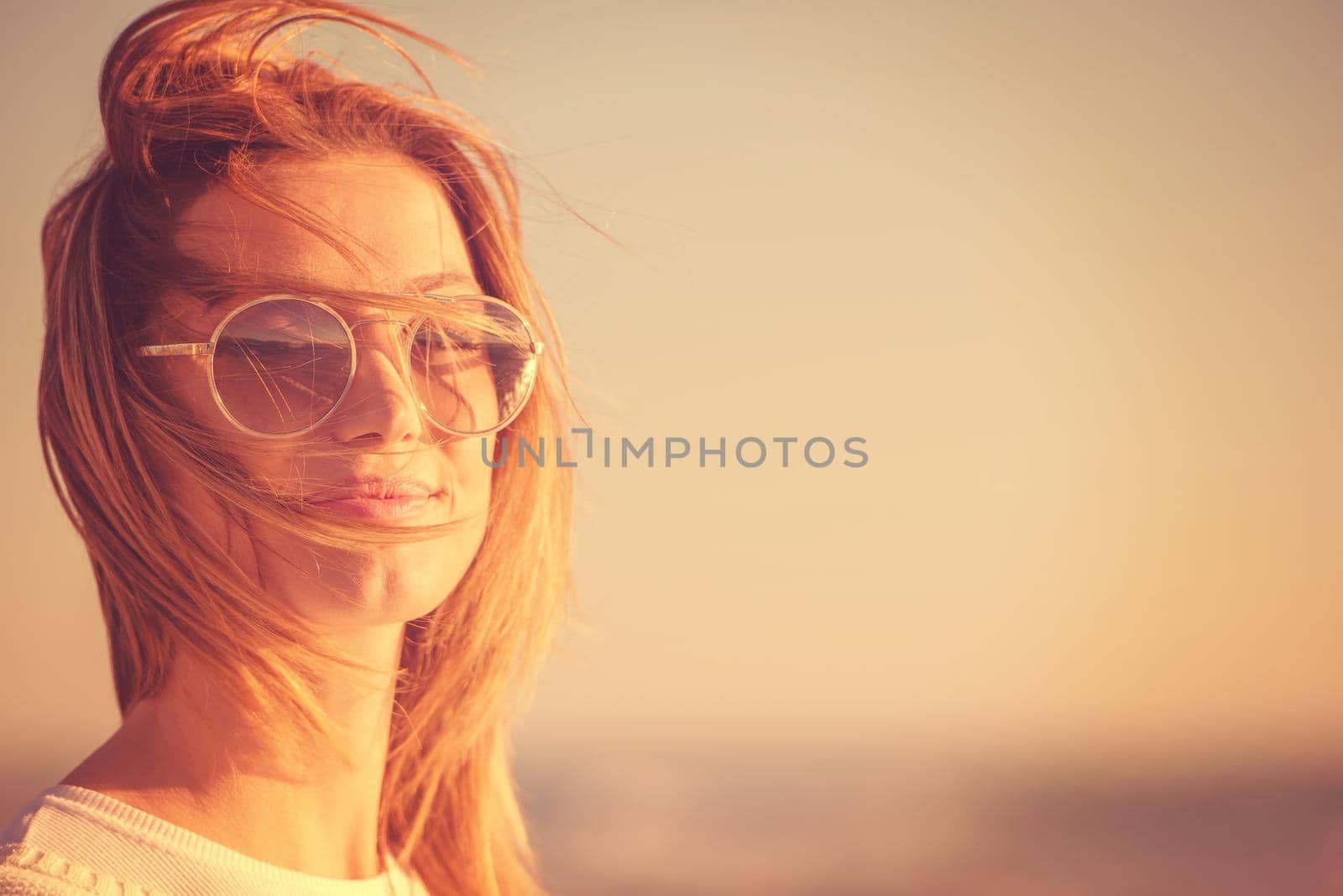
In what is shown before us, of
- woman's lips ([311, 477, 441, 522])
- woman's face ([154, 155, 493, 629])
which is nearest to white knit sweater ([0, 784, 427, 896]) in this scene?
woman's face ([154, 155, 493, 629])

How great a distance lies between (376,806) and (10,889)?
43cm

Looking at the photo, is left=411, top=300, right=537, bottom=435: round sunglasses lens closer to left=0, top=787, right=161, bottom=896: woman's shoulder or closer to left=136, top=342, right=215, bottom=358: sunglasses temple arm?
left=136, top=342, right=215, bottom=358: sunglasses temple arm

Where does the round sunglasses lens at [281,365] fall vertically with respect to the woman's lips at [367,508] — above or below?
above

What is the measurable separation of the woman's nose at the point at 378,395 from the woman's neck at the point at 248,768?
0.79ft

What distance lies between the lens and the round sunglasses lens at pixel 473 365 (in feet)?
3.70

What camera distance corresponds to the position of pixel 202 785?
109cm

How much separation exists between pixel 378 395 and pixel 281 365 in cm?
10

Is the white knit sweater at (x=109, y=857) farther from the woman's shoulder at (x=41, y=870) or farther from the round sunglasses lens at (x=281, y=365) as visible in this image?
the round sunglasses lens at (x=281, y=365)

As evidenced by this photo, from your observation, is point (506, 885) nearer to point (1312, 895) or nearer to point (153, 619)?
point (153, 619)

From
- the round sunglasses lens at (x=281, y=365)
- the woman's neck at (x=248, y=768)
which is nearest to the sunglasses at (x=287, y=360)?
the round sunglasses lens at (x=281, y=365)

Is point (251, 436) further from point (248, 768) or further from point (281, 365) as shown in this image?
point (248, 768)

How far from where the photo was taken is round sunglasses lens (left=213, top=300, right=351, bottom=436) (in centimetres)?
105

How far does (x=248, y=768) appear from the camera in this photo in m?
1.12

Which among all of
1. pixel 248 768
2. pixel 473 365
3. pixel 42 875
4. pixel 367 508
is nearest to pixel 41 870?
pixel 42 875
